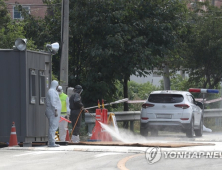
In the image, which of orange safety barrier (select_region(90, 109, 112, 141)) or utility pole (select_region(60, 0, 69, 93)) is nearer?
orange safety barrier (select_region(90, 109, 112, 141))

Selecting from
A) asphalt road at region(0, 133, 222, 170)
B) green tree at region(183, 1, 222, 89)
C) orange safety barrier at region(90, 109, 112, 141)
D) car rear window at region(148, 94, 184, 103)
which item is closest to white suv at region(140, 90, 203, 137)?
car rear window at region(148, 94, 184, 103)

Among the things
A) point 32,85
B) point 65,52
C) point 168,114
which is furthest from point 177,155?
point 65,52

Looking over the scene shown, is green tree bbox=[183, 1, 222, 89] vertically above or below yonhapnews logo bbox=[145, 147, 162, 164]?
above

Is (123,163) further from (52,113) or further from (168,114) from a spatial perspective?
(168,114)

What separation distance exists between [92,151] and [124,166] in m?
2.90

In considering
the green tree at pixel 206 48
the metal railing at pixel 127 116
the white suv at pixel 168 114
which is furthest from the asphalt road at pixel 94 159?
the green tree at pixel 206 48

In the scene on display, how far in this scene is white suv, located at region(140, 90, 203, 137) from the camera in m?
20.4

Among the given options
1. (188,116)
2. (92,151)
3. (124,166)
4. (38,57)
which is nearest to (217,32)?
(188,116)

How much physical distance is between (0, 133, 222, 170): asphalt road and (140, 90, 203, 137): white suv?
238 inches

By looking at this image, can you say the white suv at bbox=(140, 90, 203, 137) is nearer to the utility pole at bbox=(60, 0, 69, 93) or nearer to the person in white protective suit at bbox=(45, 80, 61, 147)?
the utility pole at bbox=(60, 0, 69, 93)

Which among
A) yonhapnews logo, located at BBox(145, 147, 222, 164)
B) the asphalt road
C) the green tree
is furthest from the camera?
the green tree

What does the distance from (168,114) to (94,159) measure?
8937 mm

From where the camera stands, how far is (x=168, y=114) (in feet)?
67.0

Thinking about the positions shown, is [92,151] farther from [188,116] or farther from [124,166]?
[188,116]
